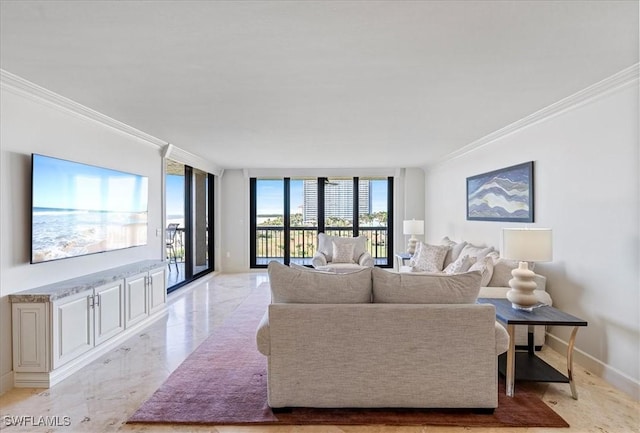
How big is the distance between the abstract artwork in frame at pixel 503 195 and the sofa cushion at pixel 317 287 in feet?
8.44

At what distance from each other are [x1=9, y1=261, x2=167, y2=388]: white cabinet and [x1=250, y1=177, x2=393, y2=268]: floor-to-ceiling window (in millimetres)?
4389

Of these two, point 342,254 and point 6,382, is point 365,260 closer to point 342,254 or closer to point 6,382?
point 342,254

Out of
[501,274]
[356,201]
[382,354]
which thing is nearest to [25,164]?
[382,354]

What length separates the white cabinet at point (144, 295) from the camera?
377cm

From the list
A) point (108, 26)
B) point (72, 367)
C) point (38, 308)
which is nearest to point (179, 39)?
point (108, 26)

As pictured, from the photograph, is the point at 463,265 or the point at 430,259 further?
the point at 430,259

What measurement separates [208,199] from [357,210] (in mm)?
3323

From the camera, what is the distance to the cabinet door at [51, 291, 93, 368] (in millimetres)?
2756

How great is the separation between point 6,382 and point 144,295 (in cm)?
151

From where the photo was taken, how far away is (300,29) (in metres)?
1.90

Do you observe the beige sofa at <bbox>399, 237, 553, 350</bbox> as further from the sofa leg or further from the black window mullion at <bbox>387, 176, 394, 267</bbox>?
the black window mullion at <bbox>387, 176, 394, 267</bbox>

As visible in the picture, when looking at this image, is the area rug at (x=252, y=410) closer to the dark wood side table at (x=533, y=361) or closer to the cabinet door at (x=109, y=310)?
the dark wood side table at (x=533, y=361)

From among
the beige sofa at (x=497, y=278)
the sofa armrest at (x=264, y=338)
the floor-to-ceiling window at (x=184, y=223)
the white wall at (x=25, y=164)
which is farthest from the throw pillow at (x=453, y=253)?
the white wall at (x=25, y=164)

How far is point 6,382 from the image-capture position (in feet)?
8.67
